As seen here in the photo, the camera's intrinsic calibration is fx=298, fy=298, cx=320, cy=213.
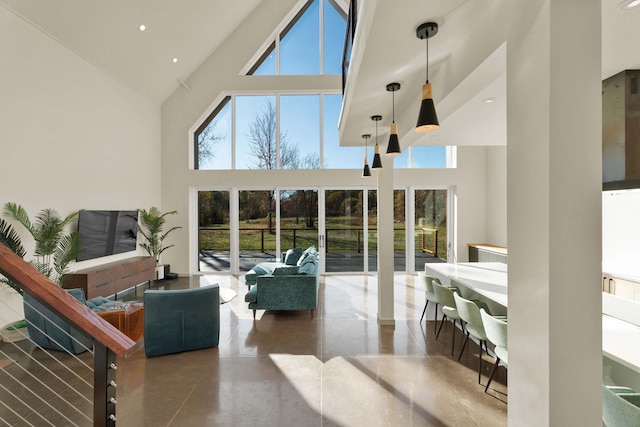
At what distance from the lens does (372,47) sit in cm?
189

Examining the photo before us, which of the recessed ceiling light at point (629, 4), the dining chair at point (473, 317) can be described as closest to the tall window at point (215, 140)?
the dining chair at point (473, 317)

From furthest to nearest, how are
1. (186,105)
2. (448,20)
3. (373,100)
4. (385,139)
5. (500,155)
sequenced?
(186,105)
(500,155)
(385,139)
(373,100)
(448,20)

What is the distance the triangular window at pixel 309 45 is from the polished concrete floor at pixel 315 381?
6.40 m

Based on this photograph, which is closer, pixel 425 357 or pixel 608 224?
pixel 425 357

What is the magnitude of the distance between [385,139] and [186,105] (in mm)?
5784

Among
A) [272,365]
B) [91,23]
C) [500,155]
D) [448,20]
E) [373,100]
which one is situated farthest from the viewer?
[500,155]

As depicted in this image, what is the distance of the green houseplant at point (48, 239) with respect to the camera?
13.0ft

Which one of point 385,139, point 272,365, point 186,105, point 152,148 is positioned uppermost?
point 186,105

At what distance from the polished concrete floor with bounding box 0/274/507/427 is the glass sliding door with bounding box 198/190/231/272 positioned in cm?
383

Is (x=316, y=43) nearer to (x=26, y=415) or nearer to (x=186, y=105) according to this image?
(x=186, y=105)

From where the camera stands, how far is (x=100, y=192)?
5.58m

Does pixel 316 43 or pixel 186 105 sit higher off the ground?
pixel 316 43

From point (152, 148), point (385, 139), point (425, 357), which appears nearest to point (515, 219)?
point (425, 357)

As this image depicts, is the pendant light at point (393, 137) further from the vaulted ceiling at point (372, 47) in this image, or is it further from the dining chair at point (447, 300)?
the dining chair at point (447, 300)
